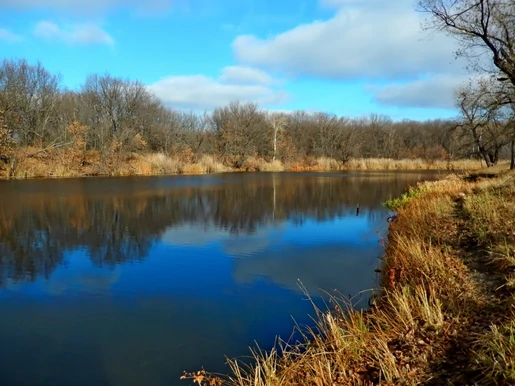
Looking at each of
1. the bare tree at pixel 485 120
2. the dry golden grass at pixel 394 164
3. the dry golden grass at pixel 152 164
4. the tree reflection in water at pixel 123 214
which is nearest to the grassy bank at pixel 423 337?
the tree reflection in water at pixel 123 214

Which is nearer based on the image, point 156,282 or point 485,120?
point 156,282

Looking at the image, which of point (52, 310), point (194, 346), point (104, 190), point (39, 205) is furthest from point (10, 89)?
point (194, 346)

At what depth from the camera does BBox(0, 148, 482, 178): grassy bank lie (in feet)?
99.3

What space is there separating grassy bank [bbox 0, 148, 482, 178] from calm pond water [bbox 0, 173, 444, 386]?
16.3 m

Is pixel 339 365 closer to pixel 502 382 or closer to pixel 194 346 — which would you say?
pixel 502 382

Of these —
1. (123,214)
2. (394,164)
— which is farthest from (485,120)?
(394,164)

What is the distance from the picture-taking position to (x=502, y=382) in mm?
2918

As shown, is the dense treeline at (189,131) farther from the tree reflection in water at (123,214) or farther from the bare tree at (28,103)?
the tree reflection in water at (123,214)

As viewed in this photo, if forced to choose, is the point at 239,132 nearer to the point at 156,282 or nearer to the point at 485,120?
the point at 485,120

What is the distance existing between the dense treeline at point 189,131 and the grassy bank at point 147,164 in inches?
23.5

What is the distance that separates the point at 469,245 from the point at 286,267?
10.9 feet

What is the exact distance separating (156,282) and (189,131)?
38823mm

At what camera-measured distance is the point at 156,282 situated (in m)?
7.21

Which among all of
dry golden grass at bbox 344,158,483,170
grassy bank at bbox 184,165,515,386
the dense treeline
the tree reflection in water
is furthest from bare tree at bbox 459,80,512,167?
dry golden grass at bbox 344,158,483,170
